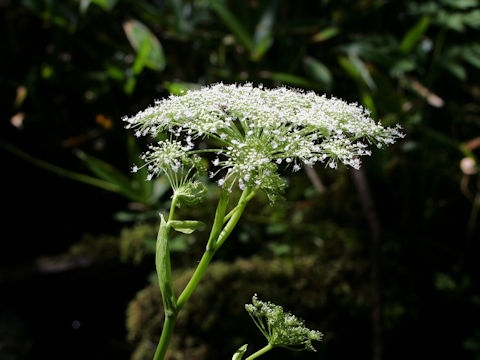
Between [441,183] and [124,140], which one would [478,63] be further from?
[124,140]

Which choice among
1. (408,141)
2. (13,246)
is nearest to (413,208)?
(408,141)

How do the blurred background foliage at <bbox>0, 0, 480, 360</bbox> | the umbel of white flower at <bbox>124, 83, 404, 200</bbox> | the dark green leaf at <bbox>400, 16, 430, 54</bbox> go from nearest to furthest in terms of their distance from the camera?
the umbel of white flower at <bbox>124, 83, 404, 200</bbox>
the blurred background foliage at <bbox>0, 0, 480, 360</bbox>
the dark green leaf at <bbox>400, 16, 430, 54</bbox>

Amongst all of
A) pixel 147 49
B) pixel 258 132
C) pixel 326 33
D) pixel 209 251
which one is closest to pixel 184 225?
pixel 209 251

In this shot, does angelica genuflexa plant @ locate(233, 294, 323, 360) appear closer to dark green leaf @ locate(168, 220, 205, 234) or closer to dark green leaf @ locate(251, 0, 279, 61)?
dark green leaf @ locate(168, 220, 205, 234)

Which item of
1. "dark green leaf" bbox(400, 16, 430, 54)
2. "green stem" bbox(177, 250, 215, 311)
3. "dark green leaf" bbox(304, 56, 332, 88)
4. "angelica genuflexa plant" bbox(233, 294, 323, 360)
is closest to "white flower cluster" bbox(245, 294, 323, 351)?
"angelica genuflexa plant" bbox(233, 294, 323, 360)

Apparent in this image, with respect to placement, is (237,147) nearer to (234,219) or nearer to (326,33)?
(234,219)

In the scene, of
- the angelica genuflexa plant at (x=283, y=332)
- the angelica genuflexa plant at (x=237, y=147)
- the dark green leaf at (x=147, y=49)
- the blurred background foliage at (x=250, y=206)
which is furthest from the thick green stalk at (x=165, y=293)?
the dark green leaf at (x=147, y=49)
